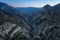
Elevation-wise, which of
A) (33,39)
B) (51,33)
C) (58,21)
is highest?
(58,21)

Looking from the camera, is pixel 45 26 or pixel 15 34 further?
pixel 45 26

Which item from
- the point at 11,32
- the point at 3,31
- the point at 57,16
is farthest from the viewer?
the point at 57,16

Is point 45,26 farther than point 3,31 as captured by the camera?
Yes

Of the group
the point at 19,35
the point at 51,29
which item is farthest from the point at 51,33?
the point at 19,35

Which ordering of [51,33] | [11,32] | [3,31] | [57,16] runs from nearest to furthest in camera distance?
[3,31] → [11,32] → [51,33] → [57,16]

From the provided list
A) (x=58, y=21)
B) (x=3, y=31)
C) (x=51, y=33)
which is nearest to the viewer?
(x=3, y=31)

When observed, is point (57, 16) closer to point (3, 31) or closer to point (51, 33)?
point (51, 33)

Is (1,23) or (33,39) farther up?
(1,23)

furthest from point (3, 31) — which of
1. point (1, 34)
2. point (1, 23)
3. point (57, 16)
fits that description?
point (57, 16)

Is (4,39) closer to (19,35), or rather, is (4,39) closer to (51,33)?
(19,35)
